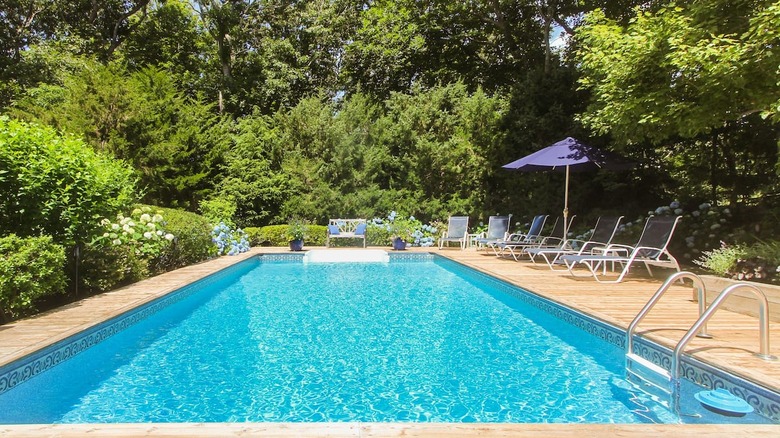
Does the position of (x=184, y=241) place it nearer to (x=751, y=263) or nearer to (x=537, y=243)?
(x=537, y=243)

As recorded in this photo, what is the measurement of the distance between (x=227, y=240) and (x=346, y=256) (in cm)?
298

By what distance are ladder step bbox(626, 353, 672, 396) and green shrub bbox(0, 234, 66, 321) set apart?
503 cm

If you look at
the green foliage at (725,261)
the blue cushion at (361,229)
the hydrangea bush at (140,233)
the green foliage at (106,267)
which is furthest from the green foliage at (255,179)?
the green foliage at (725,261)

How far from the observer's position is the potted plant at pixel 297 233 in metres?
13.0

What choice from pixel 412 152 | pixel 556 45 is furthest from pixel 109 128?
pixel 556 45

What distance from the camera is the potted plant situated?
42.6 ft

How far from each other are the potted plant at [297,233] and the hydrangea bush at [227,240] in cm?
122

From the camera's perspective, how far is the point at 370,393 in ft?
11.8

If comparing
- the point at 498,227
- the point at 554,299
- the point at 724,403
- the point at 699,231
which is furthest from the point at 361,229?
the point at 724,403

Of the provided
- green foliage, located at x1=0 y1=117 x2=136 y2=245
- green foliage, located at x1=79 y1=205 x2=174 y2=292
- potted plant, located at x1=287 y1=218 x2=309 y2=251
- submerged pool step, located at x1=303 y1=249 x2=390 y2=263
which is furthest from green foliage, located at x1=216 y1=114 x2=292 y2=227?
green foliage, located at x1=0 y1=117 x2=136 y2=245

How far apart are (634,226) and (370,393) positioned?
812 centimetres

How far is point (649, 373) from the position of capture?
10.8 ft

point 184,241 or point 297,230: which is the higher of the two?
point 297,230

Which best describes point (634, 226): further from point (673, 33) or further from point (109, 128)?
point (109, 128)
